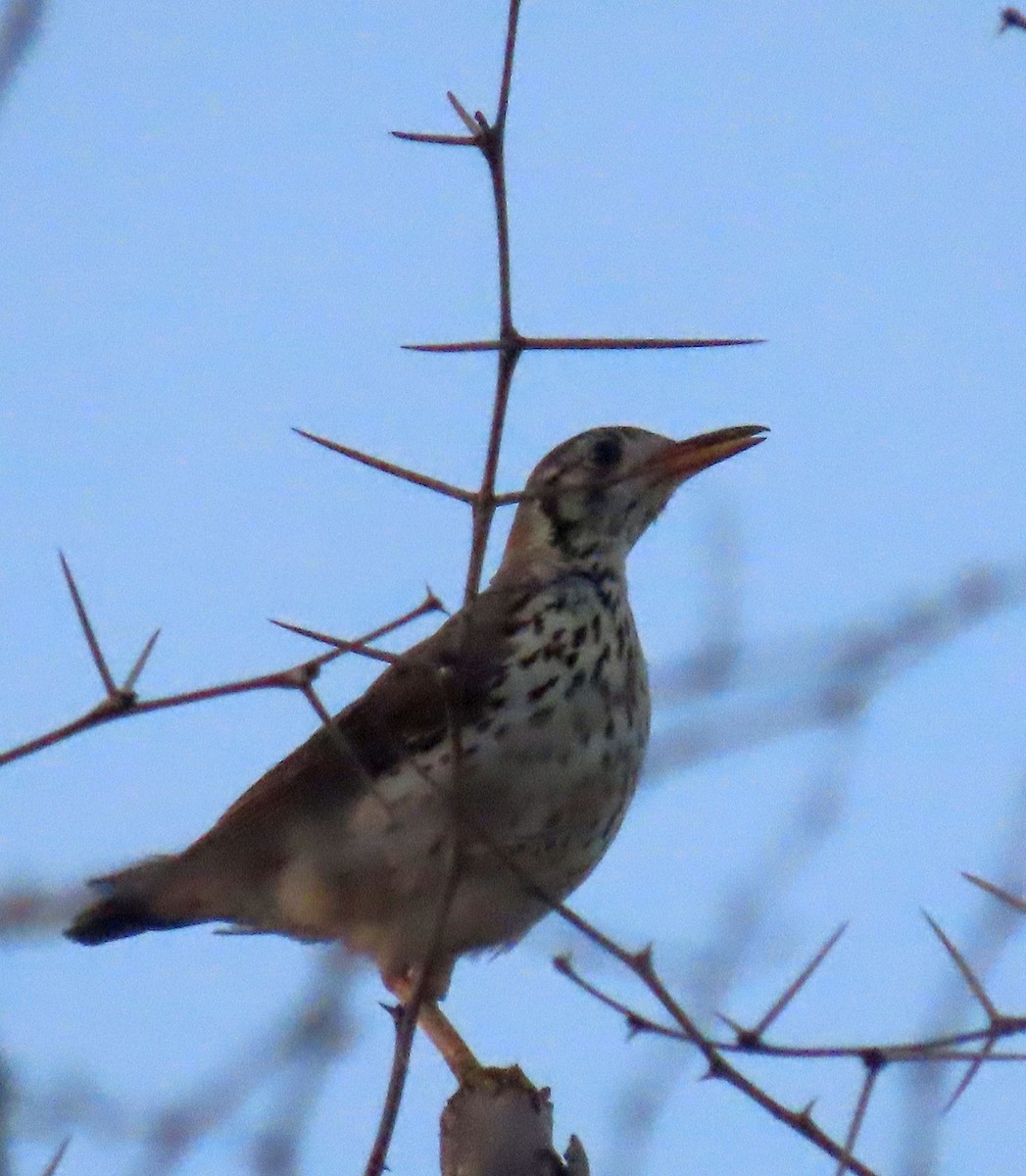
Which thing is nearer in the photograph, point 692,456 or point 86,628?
point 86,628

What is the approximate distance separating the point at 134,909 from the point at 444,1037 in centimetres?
97

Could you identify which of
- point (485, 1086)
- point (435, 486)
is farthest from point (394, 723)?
point (435, 486)

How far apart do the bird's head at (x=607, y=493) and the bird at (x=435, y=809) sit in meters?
0.51

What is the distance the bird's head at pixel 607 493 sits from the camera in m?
6.29

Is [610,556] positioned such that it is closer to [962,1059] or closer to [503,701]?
[503,701]

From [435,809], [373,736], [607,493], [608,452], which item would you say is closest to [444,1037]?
[435,809]

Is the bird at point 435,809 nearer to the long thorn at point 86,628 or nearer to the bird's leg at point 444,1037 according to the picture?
the bird's leg at point 444,1037

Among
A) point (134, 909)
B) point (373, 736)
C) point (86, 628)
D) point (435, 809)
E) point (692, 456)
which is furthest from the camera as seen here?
point (692, 456)

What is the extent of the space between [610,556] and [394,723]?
1.21 m

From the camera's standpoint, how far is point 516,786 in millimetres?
5148

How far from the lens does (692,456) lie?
6293 mm

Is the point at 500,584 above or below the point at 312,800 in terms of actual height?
above

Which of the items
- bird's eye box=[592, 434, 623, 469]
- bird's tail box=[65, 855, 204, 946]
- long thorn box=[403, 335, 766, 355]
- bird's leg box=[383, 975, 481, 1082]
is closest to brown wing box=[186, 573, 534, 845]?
bird's tail box=[65, 855, 204, 946]

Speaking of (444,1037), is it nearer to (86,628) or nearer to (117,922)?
(117,922)
